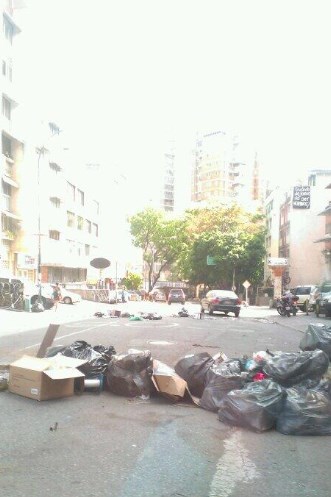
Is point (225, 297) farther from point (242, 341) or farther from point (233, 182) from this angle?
point (233, 182)

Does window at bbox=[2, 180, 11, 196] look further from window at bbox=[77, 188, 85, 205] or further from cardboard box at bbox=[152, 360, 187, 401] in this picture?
cardboard box at bbox=[152, 360, 187, 401]

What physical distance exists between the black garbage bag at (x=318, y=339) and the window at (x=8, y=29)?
118 feet

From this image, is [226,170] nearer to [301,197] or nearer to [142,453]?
[301,197]

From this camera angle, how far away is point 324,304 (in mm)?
24422

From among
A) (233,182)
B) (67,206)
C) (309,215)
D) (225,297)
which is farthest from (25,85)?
(233,182)

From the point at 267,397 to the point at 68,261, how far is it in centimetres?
4621

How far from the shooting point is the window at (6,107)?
122 ft

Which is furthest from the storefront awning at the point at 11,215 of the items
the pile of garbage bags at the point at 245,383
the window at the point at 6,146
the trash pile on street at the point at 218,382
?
the trash pile on street at the point at 218,382

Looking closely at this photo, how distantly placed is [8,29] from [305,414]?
4000cm

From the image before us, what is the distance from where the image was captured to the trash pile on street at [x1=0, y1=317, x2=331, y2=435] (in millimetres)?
5383

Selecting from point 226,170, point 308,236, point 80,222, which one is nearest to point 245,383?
point 308,236

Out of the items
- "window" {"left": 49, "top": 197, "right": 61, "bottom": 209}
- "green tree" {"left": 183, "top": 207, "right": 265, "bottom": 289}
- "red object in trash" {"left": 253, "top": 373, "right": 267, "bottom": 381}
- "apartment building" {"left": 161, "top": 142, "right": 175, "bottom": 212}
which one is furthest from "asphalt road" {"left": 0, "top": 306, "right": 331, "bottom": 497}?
"apartment building" {"left": 161, "top": 142, "right": 175, "bottom": 212}

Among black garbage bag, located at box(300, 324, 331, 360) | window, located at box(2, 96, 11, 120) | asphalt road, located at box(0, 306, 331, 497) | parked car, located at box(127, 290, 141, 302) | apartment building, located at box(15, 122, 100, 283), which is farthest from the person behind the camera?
parked car, located at box(127, 290, 141, 302)

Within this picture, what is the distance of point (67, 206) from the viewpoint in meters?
52.7
